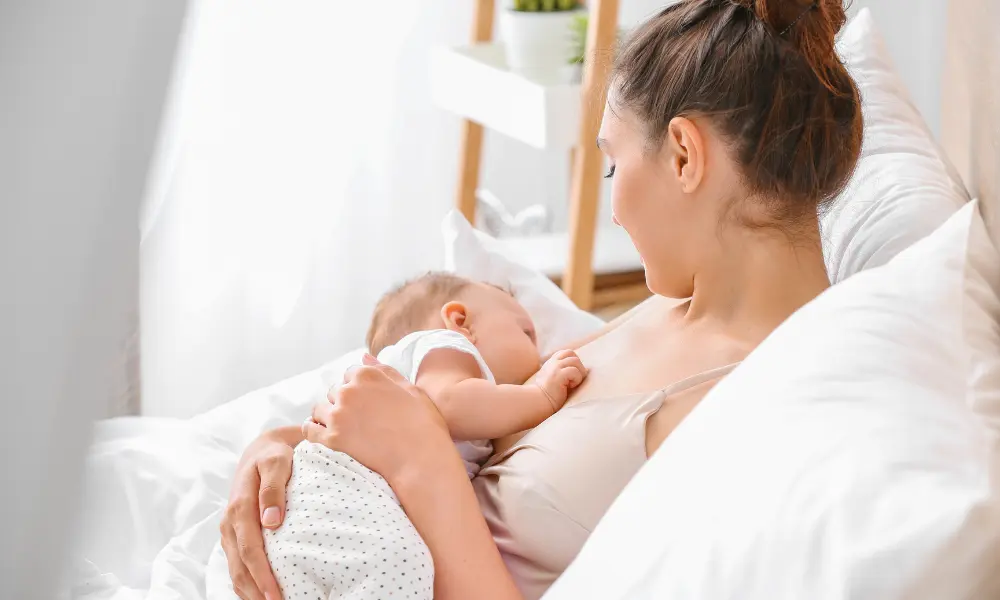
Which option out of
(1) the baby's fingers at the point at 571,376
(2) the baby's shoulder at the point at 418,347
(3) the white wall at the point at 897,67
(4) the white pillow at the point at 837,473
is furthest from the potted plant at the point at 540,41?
(4) the white pillow at the point at 837,473

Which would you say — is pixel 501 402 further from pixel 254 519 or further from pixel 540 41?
pixel 540 41

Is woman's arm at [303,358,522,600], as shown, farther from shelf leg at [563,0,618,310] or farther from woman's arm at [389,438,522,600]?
shelf leg at [563,0,618,310]

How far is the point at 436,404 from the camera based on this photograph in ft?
3.81

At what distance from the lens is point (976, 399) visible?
713mm

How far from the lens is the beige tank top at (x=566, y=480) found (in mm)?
969

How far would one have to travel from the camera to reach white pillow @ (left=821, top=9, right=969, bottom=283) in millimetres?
1201

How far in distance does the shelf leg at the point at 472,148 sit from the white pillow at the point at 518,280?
99cm

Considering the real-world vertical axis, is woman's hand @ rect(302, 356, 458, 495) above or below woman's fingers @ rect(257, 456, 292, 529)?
above

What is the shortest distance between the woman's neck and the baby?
0.18m

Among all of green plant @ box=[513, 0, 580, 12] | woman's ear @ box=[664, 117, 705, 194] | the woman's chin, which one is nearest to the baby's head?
the woman's chin

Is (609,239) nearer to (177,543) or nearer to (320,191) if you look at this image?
(320,191)

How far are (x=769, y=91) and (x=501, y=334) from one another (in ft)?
1.60

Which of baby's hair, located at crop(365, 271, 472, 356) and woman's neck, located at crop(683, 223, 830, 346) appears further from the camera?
baby's hair, located at crop(365, 271, 472, 356)

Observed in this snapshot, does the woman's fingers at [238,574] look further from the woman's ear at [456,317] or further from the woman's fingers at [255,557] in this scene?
the woman's ear at [456,317]
